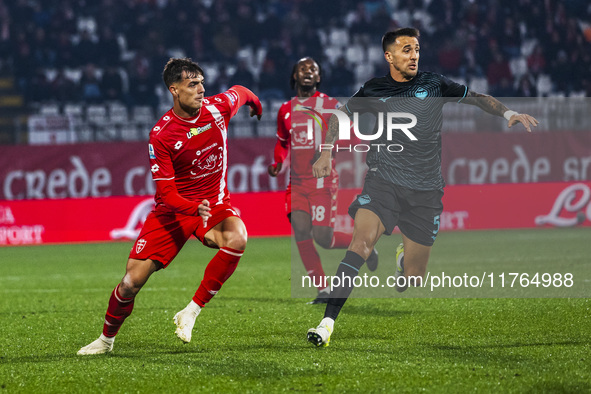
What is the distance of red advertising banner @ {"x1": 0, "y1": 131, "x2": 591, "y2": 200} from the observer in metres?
15.8

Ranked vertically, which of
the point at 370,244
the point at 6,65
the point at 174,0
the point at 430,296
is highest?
the point at 174,0

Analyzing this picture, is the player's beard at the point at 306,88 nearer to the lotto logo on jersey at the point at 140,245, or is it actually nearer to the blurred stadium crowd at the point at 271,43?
the lotto logo on jersey at the point at 140,245

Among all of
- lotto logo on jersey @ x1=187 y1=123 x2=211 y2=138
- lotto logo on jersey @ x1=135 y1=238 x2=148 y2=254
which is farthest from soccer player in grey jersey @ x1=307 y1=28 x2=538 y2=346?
lotto logo on jersey @ x1=135 y1=238 x2=148 y2=254

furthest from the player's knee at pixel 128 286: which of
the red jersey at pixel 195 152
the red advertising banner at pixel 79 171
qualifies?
the red advertising banner at pixel 79 171

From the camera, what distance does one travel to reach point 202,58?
20422 mm

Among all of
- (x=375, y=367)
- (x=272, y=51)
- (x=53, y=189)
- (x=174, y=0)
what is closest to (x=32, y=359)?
(x=375, y=367)

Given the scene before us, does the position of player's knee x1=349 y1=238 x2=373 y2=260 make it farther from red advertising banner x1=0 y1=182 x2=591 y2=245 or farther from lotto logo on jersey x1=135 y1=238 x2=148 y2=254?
red advertising banner x1=0 y1=182 x2=591 y2=245

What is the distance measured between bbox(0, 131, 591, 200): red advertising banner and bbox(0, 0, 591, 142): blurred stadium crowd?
2804 millimetres

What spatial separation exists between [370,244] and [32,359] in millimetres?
2357

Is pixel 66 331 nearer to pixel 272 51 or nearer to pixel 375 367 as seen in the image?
pixel 375 367

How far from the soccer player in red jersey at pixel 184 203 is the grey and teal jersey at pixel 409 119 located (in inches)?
43.9

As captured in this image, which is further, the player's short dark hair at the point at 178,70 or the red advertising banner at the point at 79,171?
the red advertising banner at the point at 79,171

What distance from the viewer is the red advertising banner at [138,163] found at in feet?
51.8

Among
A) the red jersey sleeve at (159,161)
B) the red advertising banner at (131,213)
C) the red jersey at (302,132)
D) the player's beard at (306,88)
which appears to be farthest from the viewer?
the red advertising banner at (131,213)
